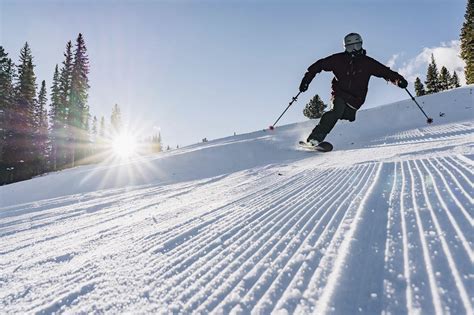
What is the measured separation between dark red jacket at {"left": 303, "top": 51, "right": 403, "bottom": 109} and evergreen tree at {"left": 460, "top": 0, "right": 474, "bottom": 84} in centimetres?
3675

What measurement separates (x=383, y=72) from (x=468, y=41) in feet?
128

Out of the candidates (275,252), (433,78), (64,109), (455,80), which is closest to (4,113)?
(64,109)

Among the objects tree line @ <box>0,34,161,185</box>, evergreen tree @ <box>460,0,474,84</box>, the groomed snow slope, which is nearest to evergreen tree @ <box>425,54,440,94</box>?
evergreen tree @ <box>460,0,474,84</box>

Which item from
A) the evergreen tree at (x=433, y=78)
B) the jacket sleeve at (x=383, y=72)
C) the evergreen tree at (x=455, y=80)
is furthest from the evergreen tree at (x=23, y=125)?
the evergreen tree at (x=455, y=80)

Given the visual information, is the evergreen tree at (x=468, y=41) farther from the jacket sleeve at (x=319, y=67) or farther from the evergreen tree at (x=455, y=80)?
the jacket sleeve at (x=319, y=67)

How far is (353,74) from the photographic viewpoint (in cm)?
729

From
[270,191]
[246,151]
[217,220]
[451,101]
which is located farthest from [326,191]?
[451,101]

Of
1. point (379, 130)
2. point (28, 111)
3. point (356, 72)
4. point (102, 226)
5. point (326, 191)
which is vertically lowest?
point (102, 226)

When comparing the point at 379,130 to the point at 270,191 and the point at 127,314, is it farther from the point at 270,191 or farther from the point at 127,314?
the point at 127,314

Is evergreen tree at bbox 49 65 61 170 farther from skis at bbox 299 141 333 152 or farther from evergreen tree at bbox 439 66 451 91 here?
evergreen tree at bbox 439 66 451 91

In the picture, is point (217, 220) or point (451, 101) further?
point (451, 101)

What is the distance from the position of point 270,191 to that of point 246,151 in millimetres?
6474

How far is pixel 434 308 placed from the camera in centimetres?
106

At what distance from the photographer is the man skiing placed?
7.24 m
